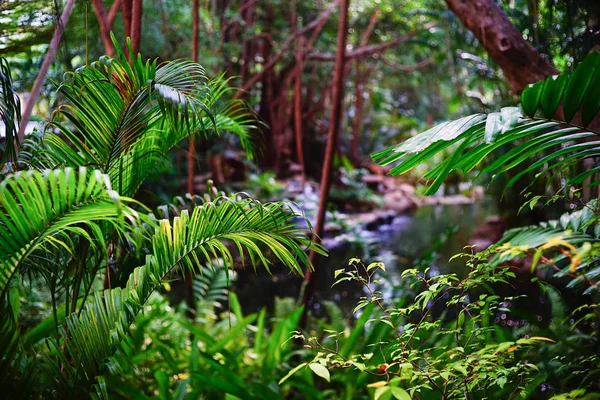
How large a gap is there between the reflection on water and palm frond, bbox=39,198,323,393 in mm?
1897

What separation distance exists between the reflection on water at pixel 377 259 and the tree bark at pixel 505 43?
5.94 feet

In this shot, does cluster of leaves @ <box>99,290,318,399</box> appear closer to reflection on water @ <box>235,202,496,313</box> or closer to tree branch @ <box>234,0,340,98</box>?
reflection on water @ <box>235,202,496,313</box>

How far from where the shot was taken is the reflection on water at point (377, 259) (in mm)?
4895

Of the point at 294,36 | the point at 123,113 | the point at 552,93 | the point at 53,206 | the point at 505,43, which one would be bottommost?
the point at 53,206

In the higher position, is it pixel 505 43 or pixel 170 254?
pixel 505 43

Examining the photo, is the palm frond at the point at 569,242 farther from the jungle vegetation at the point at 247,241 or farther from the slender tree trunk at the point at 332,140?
the slender tree trunk at the point at 332,140

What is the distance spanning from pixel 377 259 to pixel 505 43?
3.11 m

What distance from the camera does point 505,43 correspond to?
8.38ft

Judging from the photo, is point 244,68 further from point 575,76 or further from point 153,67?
point 575,76

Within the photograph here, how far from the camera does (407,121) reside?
1345cm

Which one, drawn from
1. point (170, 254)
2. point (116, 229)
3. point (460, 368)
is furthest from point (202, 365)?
point (460, 368)

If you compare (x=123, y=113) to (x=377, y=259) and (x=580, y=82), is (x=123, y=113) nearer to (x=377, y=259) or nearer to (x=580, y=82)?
(x=580, y=82)

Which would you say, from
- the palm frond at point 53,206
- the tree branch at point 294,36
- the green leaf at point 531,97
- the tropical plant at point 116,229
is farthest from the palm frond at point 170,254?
the tree branch at point 294,36

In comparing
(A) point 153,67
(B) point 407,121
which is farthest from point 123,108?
(B) point 407,121
